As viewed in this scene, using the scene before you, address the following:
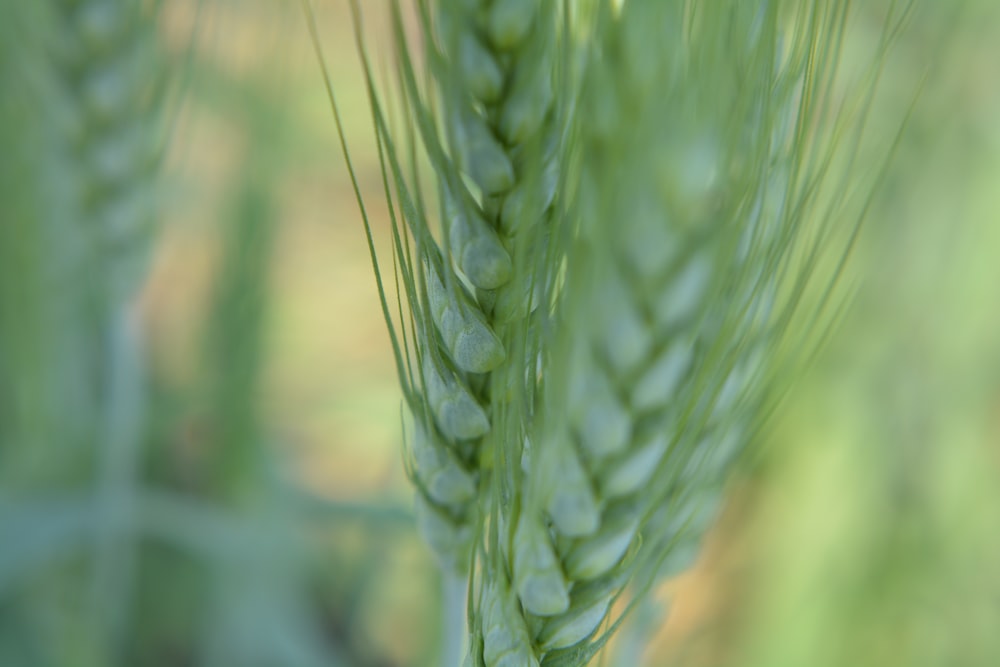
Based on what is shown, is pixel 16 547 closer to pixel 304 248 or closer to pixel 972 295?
pixel 304 248

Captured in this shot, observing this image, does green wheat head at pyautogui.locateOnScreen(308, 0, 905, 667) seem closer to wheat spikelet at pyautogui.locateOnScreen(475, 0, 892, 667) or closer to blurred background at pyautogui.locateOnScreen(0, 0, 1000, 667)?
wheat spikelet at pyautogui.locateOnScreen(475, 0, 892, 667)

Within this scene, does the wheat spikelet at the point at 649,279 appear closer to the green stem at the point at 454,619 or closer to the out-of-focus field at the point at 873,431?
the green stem at the point at 454,619

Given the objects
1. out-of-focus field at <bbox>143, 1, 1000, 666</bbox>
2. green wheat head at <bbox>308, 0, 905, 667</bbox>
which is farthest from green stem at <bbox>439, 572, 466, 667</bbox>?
out-of-focus field at <bbox>143, 1, 1000, 666</bbox>

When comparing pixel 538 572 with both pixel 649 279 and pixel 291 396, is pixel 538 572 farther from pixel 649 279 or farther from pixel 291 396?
pixel 291 396

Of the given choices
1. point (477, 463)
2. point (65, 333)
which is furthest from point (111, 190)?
point (477, 463)

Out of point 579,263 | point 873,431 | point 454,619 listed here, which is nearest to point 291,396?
point 873,431
